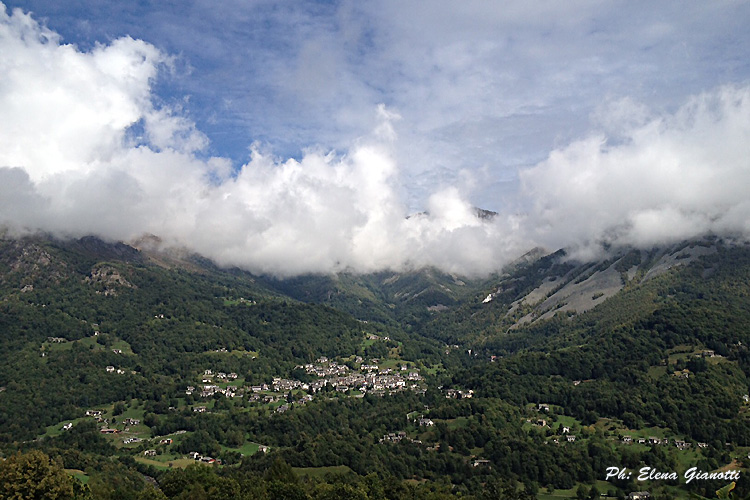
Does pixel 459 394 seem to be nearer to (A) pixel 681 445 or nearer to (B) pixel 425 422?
(B) pixel 425 422

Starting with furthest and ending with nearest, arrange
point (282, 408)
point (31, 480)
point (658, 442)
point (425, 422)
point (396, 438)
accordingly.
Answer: point (282, 408) → point (425, 422) → point (396, 438) → point (658, 442) → point (31, 480)

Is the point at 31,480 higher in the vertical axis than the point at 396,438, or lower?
higher

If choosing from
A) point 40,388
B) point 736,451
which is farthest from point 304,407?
point 736,451

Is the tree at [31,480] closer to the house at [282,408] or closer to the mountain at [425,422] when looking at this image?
the mountain at [425,422]

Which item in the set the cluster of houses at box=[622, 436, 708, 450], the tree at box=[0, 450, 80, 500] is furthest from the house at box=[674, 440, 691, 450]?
the tree at box=[0, 450, 80, 500]

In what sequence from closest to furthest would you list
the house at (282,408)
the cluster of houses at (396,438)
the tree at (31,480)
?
the tree at (31,480), the cluster of houses at (396,438), the house at (282,408)

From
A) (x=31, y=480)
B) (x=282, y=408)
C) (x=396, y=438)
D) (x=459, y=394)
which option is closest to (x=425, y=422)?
(x=396, y=438)

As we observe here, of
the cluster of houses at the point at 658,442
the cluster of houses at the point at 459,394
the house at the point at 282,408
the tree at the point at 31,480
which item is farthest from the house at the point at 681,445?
the tree at the point at 31,480

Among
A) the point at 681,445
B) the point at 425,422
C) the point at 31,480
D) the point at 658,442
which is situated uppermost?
the point at 31,480

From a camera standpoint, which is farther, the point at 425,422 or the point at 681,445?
the point at 425,422

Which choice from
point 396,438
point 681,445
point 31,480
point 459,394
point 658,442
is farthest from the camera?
point 459,394

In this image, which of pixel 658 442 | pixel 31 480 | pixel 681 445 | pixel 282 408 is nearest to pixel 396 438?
pixel 658 442

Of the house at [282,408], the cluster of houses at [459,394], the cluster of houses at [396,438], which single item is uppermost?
the house at [282,408]
